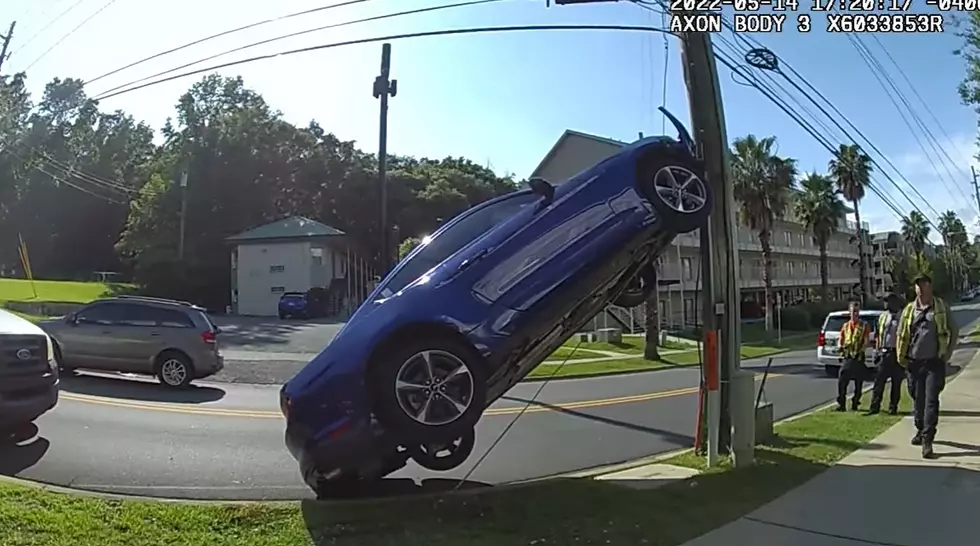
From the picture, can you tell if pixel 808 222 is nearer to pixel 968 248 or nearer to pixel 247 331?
pixel 247 331

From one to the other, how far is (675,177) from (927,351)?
3.43 m

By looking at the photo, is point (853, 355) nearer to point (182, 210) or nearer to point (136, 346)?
point (136, 346)

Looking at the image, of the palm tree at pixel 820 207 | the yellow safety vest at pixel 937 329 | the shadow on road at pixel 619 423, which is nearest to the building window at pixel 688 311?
the palm tree at pixel 820 207

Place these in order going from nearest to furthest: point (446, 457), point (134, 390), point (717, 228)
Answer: point (446, 457) < point (717, 228) < point (134, 390)

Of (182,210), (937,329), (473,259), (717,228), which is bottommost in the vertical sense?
(937,329)

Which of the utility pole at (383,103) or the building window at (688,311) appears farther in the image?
the building window at (688,311)

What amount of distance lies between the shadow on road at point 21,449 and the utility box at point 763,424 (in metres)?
7.59


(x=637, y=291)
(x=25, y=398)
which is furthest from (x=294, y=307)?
(x=637, y=291)

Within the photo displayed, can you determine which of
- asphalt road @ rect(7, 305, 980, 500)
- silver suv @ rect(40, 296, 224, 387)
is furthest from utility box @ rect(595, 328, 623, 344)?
silver suv @ rect(40, 296, 224, 387)

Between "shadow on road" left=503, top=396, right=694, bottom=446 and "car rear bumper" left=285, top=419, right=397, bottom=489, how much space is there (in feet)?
18.0

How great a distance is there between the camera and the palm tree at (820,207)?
55.9m

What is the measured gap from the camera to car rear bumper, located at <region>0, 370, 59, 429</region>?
7.68 metres

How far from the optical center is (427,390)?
5.98 m

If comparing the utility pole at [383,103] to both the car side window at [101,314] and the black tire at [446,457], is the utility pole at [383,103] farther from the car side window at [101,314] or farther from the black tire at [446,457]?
the black tire at [446,457]
